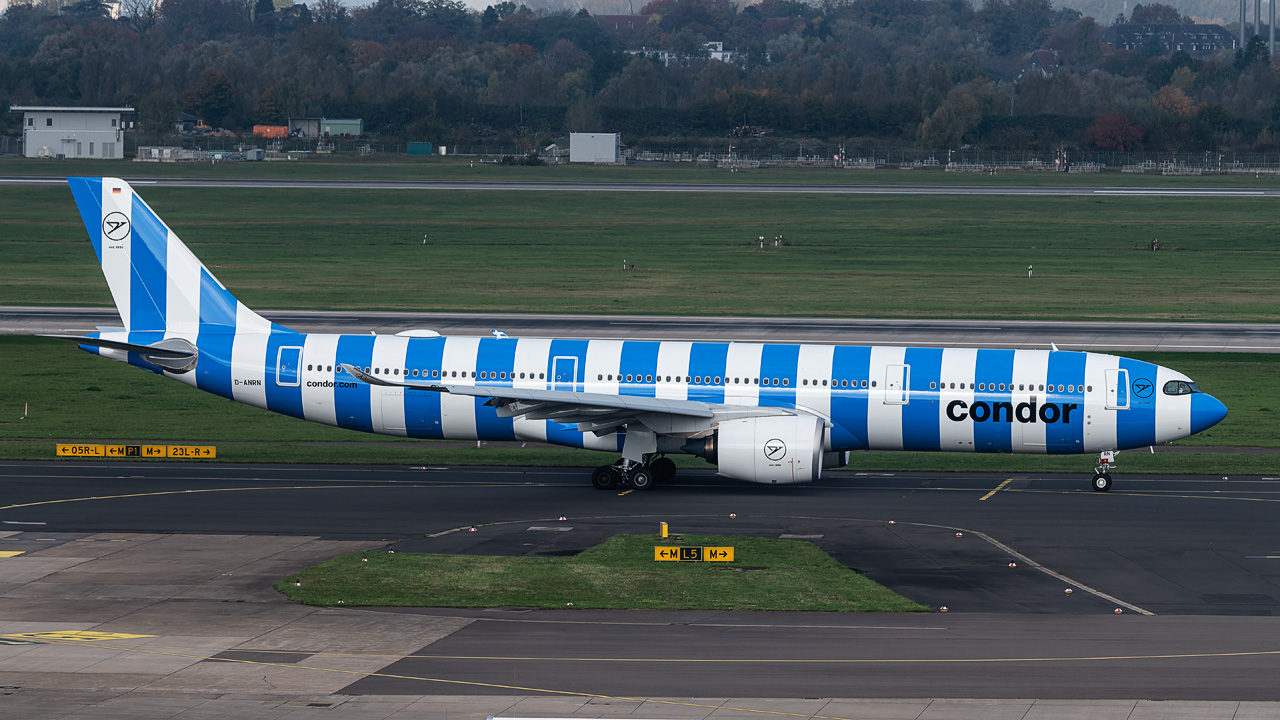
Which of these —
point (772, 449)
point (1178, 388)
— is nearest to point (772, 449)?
point (772, 449)

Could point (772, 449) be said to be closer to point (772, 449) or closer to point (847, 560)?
point (772, 449)

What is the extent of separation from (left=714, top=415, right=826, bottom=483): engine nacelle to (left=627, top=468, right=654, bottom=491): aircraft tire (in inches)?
95.5

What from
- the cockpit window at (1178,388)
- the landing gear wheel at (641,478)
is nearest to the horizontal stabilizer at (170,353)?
the landing gear wheel at (641,478)

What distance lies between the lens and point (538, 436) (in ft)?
146

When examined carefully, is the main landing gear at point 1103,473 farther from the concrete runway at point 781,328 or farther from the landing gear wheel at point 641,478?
the concrete runway at point 781,328

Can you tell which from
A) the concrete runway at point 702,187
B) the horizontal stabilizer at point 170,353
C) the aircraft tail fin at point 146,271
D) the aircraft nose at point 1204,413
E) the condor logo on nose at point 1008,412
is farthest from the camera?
the concrete runway at point 702,187

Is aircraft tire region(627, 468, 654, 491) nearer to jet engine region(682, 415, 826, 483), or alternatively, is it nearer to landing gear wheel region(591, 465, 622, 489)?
landing gear wheel region(591, 465, 622, 489)

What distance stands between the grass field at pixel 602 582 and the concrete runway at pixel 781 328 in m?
36.2

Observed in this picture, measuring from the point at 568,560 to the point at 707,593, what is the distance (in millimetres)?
4142

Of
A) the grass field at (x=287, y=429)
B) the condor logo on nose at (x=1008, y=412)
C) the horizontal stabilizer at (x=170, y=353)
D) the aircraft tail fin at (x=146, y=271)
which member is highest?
the aircraft tail fin at (x=146, y=271)

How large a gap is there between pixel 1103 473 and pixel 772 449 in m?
10.0

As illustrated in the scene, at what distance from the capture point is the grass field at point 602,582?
100ft

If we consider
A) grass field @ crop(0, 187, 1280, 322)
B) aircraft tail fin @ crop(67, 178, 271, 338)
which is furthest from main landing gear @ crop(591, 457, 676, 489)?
grass field @ crop(0, 187, 1280, 322)

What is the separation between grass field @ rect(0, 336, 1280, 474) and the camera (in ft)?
159
